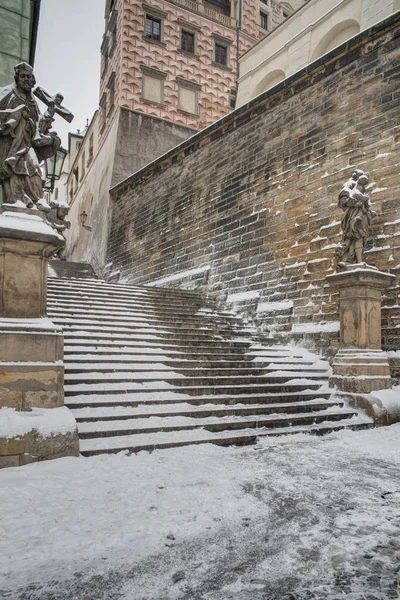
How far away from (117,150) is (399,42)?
531 inches

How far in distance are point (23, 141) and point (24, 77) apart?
2.21ft

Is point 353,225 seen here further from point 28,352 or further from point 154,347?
point 28,352

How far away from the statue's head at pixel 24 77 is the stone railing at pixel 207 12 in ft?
68.9

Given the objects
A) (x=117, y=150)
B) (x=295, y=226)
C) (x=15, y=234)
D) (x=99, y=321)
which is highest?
(x=117, y=150)

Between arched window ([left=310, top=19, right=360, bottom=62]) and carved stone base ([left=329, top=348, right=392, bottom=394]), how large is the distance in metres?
13.9

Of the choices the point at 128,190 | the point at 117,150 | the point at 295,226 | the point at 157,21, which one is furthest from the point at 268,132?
the point at 157,21

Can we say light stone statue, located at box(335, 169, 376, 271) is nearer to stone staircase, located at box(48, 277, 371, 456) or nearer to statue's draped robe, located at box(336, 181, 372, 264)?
statue's draped robe, located at box(336, 181, 372, 264)

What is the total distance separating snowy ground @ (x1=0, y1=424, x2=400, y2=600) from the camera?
207 cm

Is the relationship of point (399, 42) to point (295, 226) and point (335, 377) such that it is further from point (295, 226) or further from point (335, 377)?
point (335, 377)

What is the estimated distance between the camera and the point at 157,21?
68.9ft

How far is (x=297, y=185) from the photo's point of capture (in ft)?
31.7

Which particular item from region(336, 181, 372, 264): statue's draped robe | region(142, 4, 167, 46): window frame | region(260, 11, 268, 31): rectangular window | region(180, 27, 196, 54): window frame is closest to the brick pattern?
region(336, 181, 372, 264): statue's draped robe

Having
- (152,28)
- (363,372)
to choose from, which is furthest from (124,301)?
(152,28)

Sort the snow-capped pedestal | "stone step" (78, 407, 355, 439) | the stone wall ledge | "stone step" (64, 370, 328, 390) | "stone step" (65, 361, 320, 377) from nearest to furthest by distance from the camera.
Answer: the stone wall ledge, the snow-capped pedestal, "stone step" (78, 407, 355, 439), "stone step" (64, 370, 328, 390), "stone step" (65, 361, 320, 377)
